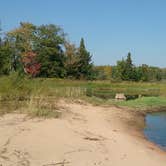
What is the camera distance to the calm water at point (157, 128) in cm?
1472

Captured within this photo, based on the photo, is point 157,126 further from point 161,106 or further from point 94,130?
point 161,106

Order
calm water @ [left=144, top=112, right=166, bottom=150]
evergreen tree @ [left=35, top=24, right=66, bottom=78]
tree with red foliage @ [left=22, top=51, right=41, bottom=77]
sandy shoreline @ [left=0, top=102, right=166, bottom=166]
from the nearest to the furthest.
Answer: sandy shoreline @ [left=0, top=102, right=166, bottom=166] → calm water @ [left=144, top=112, right=166, bottom=150] → tree with red foliage @ [left=22, top=51, right=41, bottom=77] → evergreen tree @ [left=35, top=24, right=66, bottom=78]

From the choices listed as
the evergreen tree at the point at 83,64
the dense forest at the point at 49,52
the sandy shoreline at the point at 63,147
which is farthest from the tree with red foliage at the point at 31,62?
the sandy shoreline at the point at 63,147

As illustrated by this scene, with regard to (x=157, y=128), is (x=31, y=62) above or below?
above

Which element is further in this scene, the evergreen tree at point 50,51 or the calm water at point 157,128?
the evergreen tree at point 50,51

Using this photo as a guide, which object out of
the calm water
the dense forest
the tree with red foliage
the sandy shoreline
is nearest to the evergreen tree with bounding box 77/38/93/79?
the dense forest

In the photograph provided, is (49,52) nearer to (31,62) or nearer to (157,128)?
(31,62)

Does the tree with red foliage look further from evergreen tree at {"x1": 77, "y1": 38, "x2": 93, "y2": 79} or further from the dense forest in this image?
evergreen tree at {"x1": 77, "y1": 38, "x2": 93, "y2": 79}

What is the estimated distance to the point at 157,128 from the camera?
60.6 feet

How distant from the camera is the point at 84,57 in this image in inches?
2773

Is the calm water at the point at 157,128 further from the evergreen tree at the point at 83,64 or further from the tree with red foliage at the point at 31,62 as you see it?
the evergreen tree at the point at 83,64

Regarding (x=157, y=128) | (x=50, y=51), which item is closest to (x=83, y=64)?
(x=50, y=51)

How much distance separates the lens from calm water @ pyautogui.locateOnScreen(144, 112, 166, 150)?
14719 millimetres

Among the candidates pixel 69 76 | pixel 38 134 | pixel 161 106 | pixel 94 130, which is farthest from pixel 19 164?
pixel 69 76
